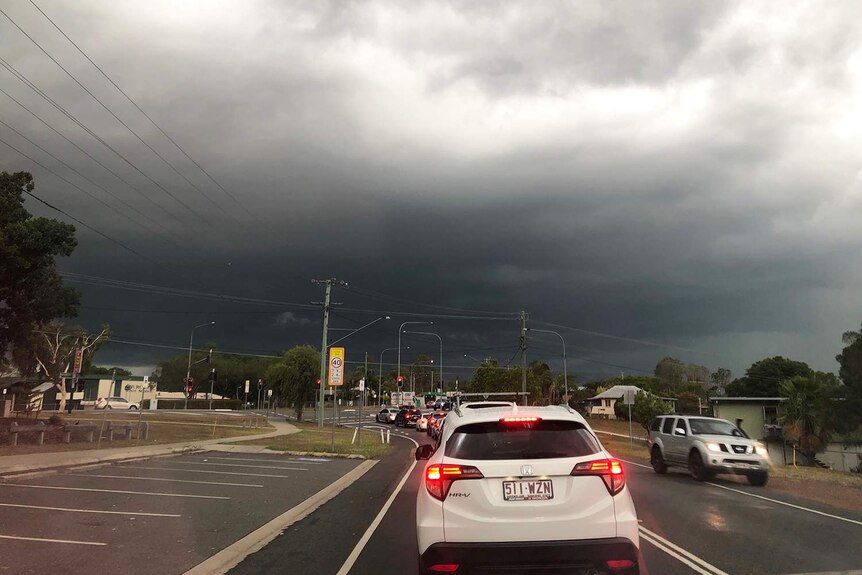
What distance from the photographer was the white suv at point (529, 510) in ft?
14.9

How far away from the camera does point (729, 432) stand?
16.9m

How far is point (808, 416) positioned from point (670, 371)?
369 feet

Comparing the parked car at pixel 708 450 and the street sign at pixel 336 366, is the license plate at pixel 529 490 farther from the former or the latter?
the street sign at pixel 336 366

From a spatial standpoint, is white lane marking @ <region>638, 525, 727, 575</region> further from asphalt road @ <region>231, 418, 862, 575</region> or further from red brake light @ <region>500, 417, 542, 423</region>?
red brake light @ <region>500, 417, 542, 423</region>

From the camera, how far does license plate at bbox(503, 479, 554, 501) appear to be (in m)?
4.70

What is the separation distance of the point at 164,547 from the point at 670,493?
10.7 metres

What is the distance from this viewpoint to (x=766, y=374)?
11331cm

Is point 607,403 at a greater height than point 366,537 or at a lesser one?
greater

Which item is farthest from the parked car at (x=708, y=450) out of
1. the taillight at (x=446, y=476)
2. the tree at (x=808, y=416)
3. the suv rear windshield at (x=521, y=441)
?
the tree at (x=808, y=416)

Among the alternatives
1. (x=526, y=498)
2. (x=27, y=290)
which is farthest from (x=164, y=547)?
(x=27, y=290)

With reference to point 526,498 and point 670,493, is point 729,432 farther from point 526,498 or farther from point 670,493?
point 526,498

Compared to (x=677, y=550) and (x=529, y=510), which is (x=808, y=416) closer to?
(x=677, y=550)

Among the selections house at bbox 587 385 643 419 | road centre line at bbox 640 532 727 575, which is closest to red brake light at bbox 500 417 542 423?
road centre line at bbox 640 532 727 575

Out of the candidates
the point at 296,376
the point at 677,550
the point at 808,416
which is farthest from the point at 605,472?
the point at 296,376
